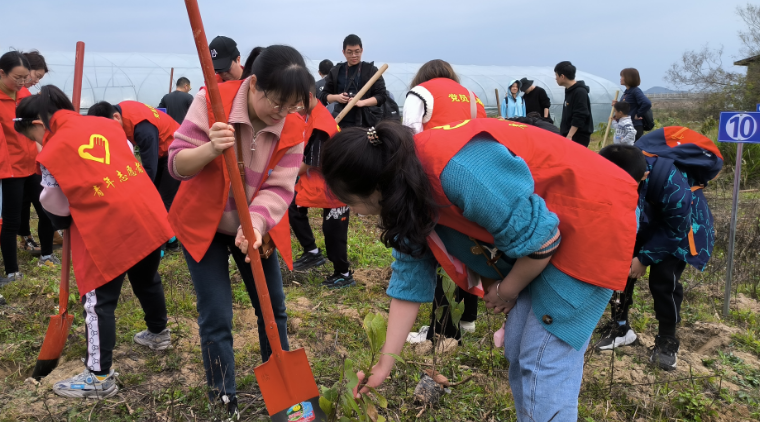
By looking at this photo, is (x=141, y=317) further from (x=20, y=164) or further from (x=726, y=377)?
(x=726, y=377)

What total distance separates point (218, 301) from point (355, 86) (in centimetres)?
349

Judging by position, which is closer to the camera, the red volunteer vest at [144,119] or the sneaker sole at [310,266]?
the red volunteer vest at [144,119]

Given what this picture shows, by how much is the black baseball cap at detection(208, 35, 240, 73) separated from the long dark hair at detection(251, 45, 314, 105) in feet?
4.48

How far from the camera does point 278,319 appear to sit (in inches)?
95.4

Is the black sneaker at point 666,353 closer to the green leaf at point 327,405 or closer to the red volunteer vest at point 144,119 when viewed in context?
the green leaf at point 327,405

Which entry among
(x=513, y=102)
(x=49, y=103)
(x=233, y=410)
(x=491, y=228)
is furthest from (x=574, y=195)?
(x=513, y=102)

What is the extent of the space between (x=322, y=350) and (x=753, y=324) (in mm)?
2969

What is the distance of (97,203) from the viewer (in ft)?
8.53

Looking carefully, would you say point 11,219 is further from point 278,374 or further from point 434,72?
point 434,72

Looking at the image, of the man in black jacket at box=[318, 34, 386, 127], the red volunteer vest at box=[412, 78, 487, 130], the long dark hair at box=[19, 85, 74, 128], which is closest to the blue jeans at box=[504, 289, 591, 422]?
the red volunteer vest at box=[412, 78, 487, 130]

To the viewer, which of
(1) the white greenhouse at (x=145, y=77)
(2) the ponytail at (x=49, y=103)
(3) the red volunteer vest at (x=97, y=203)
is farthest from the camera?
(1) the white greenhouse at (x=145, y=77)

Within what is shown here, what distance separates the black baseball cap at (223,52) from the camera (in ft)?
10.4

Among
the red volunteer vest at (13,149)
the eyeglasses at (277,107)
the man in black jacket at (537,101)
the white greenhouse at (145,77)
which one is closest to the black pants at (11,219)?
the red volunteer vest at (13,149)

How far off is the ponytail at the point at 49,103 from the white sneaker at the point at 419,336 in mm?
2266
